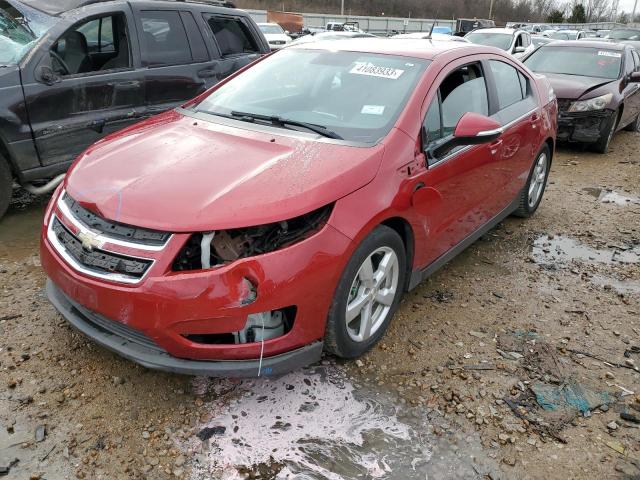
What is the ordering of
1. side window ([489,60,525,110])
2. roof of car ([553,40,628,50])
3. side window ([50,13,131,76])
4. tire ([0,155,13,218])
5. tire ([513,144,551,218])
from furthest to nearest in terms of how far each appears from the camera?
1. roof of car ([553,40,628,50])
2. tire ([513,144,551,218])
3. side window ([50,13,131,76])
4. tire ([0,155,13,218])
5. side window ([489,60,525,110])

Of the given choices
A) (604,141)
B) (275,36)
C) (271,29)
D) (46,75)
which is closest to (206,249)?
(46,75)

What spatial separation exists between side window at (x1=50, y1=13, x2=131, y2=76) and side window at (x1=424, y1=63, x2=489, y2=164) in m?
3.07

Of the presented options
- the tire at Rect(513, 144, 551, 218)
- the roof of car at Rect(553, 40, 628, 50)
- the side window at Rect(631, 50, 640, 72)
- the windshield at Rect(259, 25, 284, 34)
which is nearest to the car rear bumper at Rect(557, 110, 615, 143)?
the roof of car at Rect(553, 40, 628, 50)

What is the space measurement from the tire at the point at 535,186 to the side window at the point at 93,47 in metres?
3.89

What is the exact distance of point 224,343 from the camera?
92.7 inches

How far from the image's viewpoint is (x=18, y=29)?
4.60m

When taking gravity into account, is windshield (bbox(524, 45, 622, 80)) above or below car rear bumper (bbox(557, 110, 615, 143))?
above

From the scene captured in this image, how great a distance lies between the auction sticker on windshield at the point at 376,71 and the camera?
3254mm

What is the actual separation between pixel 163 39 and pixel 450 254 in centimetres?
354

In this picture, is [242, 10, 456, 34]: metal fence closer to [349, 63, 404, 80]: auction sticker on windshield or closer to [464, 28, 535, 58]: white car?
[464, 28, 535, 58]: white car

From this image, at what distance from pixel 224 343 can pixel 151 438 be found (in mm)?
537

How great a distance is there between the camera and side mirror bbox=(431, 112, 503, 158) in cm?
311

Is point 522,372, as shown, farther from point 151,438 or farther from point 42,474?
point 42,474

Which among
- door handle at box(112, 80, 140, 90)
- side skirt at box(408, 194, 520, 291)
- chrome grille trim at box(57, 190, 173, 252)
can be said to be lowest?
side skirt at box(408, 194, 520, 291)
